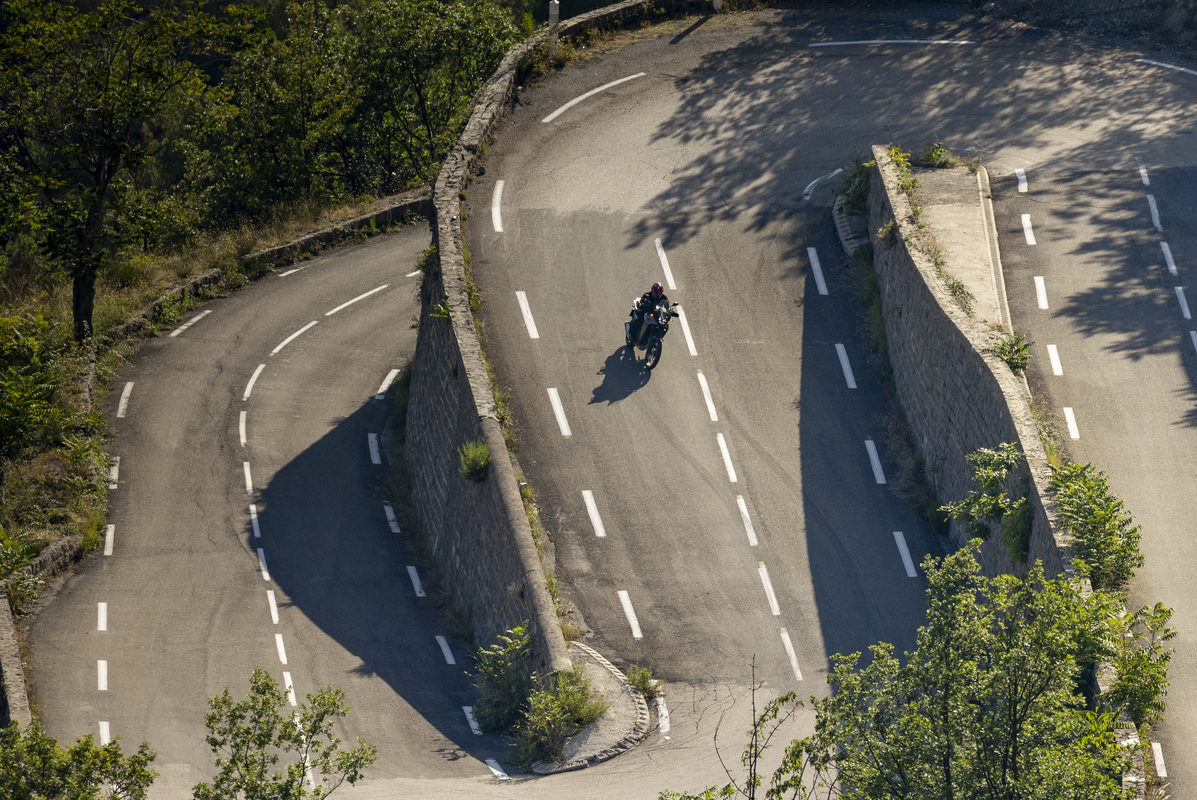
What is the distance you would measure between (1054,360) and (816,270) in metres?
5.72

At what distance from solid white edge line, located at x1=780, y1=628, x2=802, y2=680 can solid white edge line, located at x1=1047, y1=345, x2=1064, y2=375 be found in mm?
6204

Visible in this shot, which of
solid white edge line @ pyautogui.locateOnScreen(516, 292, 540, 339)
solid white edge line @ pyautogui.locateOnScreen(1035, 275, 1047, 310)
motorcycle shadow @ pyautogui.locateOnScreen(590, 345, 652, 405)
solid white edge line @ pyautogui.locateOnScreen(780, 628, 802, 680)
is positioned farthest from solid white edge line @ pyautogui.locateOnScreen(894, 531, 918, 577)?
solid white edge line @ pyautogui.locateOnScreen(516, 292, 540, 339)

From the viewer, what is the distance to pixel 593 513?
68.0 ft

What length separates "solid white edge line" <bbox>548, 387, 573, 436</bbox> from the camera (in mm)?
22197

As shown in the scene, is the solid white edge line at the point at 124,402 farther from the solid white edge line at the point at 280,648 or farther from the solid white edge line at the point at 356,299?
the solid white edge line at the point at 280,648

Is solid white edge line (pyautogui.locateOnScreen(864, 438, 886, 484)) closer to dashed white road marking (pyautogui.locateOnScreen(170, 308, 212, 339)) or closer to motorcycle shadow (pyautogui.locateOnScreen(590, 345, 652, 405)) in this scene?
motorcycle shadow (pyautogui.locateOnScreen(590, 345, 652, 405))

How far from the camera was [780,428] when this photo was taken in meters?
22.2

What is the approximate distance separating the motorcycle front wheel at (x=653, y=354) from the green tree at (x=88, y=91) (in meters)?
12.6

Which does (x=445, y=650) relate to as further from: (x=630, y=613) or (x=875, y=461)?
(x=875, y=461)

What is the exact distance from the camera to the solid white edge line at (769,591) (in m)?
19.0

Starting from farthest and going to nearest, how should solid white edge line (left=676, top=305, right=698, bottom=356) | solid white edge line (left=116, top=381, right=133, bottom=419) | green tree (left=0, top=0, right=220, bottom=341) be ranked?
solid white edge line (left=116, top=381, right=133, bottom=419)
green tree (left=0, top=0, right=220, bottom=341)
solid white edge line (left=676, top=305, right=698, bottom=356)

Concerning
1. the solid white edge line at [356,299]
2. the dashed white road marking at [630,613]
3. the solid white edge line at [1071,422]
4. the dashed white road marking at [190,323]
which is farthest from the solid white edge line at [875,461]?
the dashed white road marking at [190,323]

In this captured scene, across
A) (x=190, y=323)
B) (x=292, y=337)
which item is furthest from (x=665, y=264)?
(x=190, y=323)

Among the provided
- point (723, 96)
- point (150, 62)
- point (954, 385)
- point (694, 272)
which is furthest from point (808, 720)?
point (150, 62)
